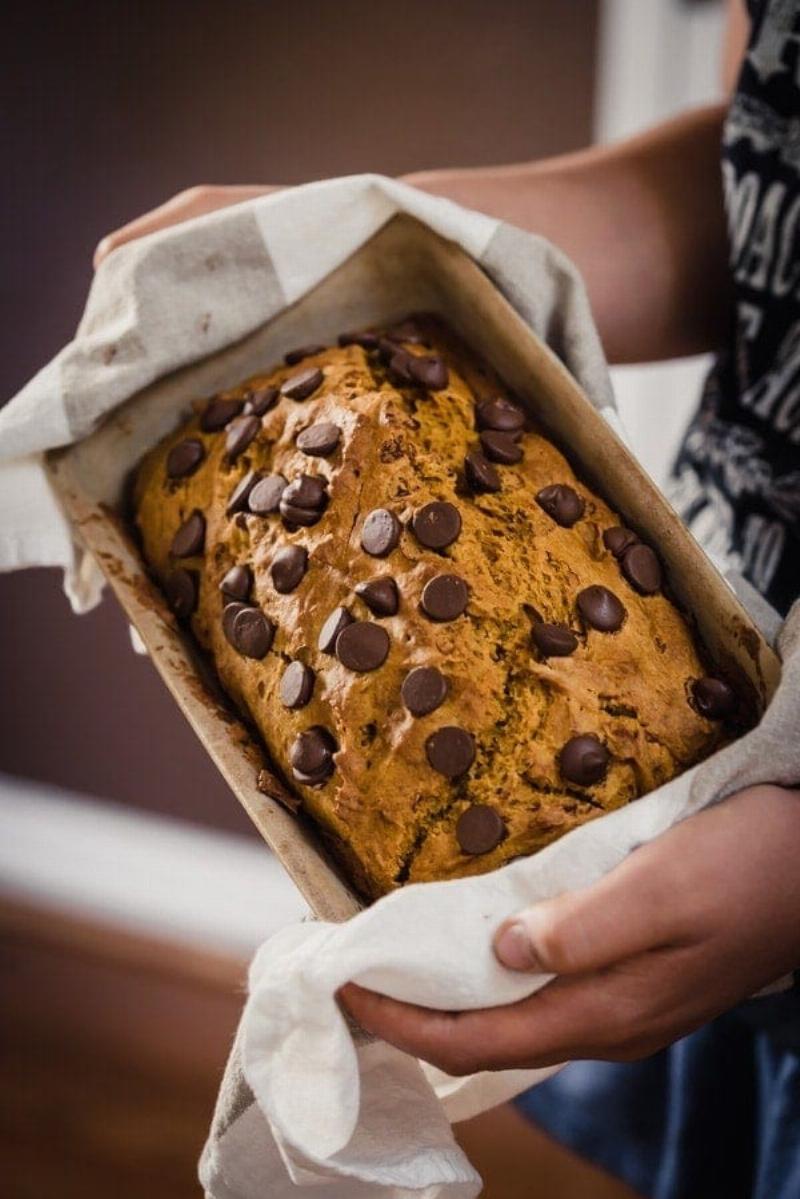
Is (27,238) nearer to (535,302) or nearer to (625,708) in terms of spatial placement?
(535,302)

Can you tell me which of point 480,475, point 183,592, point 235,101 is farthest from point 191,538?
point 235,101

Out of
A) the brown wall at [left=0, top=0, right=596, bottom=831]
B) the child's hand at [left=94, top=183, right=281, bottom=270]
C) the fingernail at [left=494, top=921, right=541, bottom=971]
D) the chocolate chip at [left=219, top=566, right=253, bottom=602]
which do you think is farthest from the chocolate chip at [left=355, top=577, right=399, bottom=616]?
the brown wall at [left=0, top=0, right=596, bottom=831]

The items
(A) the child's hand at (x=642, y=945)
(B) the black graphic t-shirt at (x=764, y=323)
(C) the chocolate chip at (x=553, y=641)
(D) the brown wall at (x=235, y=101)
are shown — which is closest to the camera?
(A) the child's hand at (x=642, y=945)

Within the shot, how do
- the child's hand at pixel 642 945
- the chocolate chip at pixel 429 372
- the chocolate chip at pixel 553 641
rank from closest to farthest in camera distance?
the child's hand at pixel 642 945, the chocolate chip at pixel 553 641, the chocolate chip at pixel 429 372

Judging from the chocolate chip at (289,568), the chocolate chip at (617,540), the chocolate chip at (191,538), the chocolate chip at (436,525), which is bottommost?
A: the chocolate chip at (191,538)

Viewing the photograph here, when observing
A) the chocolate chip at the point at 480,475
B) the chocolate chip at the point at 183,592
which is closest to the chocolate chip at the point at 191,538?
the chocolate chip at the point at 183,592

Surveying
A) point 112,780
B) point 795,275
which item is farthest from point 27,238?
point 795,275

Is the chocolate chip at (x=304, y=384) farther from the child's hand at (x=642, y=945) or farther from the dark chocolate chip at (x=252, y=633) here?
the child's hand at (x=642, y=945)
